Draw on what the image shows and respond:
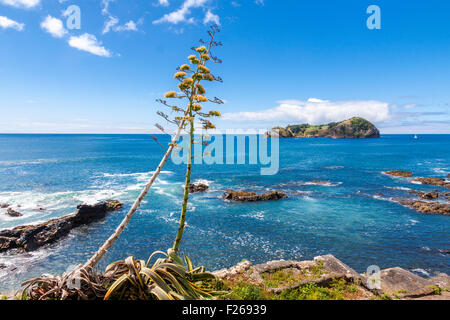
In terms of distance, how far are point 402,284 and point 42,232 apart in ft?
96.0

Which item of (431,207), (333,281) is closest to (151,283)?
(333,281)

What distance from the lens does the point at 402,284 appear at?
1066cm

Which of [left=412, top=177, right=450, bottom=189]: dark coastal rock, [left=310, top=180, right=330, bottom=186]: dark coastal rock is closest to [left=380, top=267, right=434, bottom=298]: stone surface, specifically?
[left=310, top=180, right=330, bottom=186]: dark coastal rock

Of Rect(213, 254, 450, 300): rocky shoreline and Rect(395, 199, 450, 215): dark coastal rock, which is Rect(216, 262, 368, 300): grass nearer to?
Rect(213, 254, 450, 300): rocky shoreline

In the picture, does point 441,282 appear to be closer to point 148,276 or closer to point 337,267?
point 337,267

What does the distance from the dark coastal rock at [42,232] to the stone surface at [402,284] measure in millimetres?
27453

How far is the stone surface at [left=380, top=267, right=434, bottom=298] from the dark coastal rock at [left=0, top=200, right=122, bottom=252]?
27453 millimetres

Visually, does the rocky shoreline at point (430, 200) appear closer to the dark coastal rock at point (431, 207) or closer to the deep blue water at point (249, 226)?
the dark coastal rock at point (431, 207)

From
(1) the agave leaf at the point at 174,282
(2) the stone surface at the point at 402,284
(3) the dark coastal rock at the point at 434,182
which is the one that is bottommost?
(3) the dark coastal rock at the point at 434,182

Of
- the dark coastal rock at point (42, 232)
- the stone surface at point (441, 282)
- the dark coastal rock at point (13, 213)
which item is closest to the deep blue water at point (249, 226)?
the dark coastal rock at point (13, 213)

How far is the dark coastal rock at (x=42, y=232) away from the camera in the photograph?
22.9 m

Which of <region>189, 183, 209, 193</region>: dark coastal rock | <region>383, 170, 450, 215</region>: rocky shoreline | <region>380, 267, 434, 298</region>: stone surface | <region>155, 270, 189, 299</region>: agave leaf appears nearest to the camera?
<region>155, 270, 189, 299</region>: agave leaf

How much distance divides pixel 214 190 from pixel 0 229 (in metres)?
28.1

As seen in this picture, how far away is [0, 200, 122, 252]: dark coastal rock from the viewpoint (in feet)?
75.1
